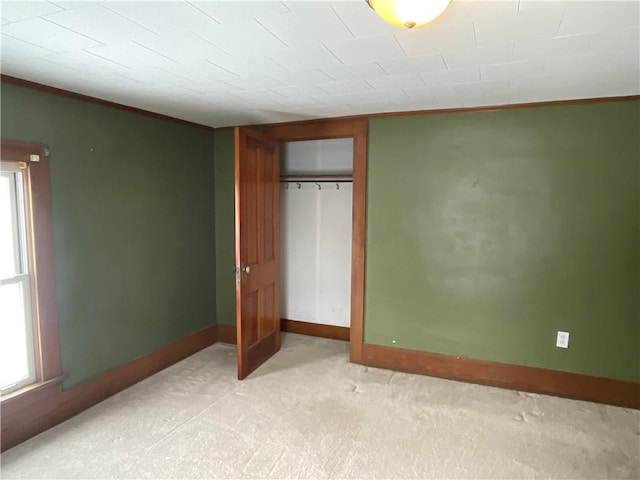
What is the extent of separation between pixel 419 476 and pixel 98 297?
235cm

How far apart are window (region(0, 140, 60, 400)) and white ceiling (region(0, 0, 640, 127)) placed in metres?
0.53

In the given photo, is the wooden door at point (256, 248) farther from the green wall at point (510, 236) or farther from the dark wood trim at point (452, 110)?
the green wall at point (510, 236)

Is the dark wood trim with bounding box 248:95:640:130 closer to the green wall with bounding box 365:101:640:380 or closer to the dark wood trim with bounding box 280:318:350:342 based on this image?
the green wall with bounding box 365:101:640:380

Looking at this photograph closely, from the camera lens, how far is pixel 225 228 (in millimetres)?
3980

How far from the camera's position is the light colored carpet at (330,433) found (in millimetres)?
2125

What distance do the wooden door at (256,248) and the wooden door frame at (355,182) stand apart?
31cm

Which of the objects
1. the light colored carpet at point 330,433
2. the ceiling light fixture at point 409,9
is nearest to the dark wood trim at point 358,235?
the light colored carpet at point 330,433

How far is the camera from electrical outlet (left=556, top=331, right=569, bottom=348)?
9.45 ft

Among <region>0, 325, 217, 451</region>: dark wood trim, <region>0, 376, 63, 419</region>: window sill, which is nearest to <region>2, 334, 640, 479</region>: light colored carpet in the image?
<region>0, 325, 217, 451</region>: dark wood trim

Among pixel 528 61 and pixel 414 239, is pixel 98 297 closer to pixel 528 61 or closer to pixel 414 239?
pixel 414 239

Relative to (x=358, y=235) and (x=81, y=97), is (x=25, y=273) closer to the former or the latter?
(x=81, y=97)

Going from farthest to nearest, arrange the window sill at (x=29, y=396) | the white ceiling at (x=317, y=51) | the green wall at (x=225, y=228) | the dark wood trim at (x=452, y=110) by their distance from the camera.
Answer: the green wall at (x=225, y=228), the dark wood trim at (x=452, y=110), the window sill at (x=29, y=396), the white ceiling at (x=317, y=51)

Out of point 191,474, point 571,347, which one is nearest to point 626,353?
point 571,347

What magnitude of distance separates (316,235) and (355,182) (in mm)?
976
